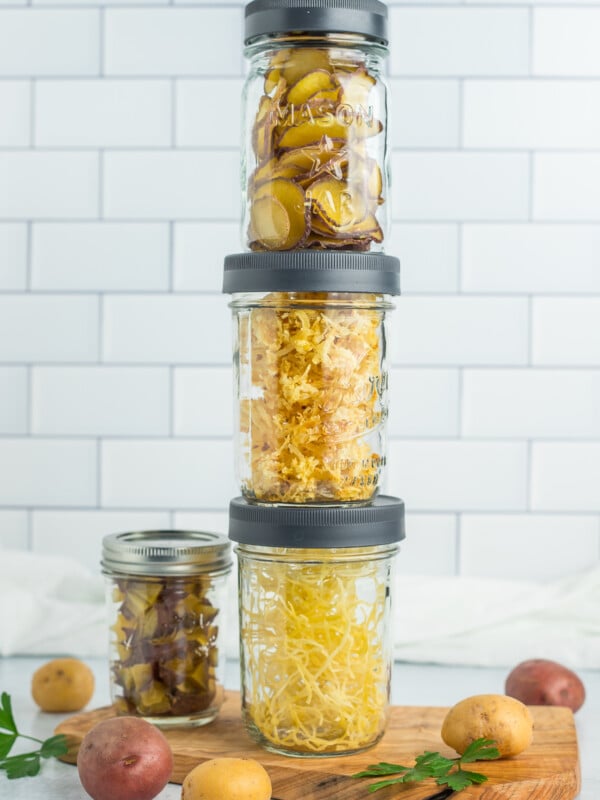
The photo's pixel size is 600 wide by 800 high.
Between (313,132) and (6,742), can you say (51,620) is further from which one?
(313,132)

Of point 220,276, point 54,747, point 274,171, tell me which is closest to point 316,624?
point 54,747

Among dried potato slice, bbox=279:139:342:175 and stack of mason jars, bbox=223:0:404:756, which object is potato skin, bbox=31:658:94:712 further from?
dried potato slice, bbox=279:139:342:175

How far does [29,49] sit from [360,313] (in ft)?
3.07

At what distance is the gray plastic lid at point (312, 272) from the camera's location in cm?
108

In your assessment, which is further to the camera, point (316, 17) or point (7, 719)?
point (7, 719)

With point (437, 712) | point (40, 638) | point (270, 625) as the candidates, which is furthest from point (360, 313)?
point (40, 638)

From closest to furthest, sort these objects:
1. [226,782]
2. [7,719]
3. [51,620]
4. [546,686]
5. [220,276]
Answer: [226,782] < [7,719] < [546,686] < [51,620] < [220,276]

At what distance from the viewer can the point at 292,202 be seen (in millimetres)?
1074

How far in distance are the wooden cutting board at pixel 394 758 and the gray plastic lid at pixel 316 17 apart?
26.2 inches

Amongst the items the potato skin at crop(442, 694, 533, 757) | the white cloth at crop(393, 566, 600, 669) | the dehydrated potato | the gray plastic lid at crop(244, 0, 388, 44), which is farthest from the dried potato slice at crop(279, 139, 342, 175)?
the white cloth at crop(393, 566, 600, 669)

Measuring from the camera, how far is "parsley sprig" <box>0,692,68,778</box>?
44.3 inches

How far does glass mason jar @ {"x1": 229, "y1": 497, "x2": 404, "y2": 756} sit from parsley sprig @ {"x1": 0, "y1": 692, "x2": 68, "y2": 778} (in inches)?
7.8

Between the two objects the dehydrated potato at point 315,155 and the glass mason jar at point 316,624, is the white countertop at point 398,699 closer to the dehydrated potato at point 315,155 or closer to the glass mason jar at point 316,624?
the glass mason jar at point 316,624

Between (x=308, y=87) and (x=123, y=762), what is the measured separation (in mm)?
611
